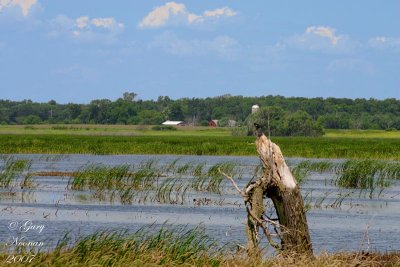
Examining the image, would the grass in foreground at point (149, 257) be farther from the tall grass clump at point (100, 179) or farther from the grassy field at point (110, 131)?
the grassy field at point (110, 131)

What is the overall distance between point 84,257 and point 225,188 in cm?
2076

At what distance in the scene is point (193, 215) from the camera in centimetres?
2573

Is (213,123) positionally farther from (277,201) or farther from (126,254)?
(126,254)

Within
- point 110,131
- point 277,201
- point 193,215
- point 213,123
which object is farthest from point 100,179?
point 213,123

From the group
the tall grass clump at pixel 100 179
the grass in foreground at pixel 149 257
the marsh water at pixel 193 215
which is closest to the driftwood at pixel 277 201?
the grass in foreground at pixel 149 257

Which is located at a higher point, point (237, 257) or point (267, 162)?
point (267, 162)

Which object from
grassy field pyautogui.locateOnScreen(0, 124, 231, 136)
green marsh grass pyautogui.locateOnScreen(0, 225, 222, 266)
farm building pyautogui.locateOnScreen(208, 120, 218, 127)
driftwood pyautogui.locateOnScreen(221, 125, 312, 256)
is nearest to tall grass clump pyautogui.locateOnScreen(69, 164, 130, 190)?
driftwood pyautogui.locateOnScreen(221, 125, 312, 256)

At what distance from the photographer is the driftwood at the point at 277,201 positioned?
15242mm

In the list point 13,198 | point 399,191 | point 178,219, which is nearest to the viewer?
point 178,219

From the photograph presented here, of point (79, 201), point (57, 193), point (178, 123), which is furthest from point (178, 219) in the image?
point (178, 123)

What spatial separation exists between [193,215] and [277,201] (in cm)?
1014

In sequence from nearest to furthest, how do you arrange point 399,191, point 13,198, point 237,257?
point 237,257 < point 13,198 < point 399,191

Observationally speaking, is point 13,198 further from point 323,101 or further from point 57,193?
point 323,101

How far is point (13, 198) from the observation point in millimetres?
28562
